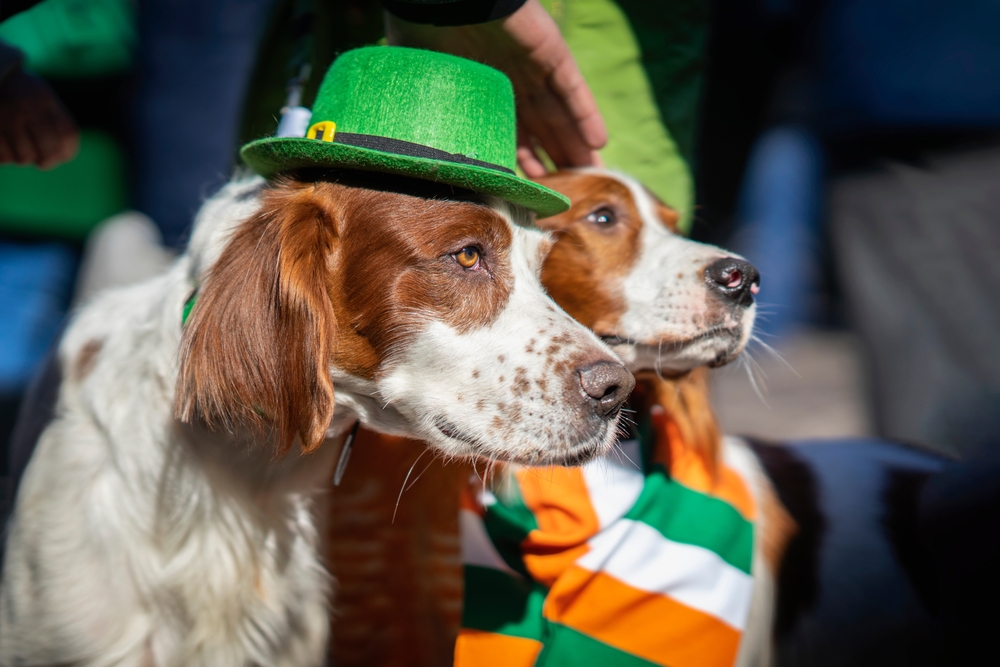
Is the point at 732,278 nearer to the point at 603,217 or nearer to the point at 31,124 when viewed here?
the point at 603,217

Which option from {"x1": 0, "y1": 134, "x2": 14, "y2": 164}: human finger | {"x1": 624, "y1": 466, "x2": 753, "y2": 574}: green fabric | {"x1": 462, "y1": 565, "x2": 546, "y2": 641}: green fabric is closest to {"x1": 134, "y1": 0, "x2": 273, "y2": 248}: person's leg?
{"x1": 0, "y1": 134, "x2": 14, "y2": 164}: human finger

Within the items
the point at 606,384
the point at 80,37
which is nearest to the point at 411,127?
the point at 606,384

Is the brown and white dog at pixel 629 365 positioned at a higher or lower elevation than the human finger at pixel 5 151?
lower

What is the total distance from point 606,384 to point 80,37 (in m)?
3.63

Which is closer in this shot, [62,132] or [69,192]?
[62,132]

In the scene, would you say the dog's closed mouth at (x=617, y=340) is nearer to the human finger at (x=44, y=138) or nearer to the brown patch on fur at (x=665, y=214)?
the brown patch on fur at (x=665, y=214)

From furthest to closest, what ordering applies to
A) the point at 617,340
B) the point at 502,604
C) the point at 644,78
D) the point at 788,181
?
the point at 788,181 < the point at 644,78 < the point at 617,340 < the point at 502,604

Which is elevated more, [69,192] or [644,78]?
[644,78]

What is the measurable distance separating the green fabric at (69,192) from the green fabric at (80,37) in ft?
1.31

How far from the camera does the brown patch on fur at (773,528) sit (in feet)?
6.67

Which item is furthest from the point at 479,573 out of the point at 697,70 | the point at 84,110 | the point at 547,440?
the point at 84,110

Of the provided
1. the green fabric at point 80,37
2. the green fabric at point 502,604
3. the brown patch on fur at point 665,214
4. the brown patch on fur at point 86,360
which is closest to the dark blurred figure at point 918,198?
the brown patch on fur at point 665,214

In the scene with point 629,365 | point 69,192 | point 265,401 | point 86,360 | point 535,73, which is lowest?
point 69,192

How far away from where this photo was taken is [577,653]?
1630 millimetres
